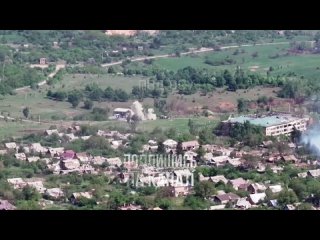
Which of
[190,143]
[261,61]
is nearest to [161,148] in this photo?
[190,143]

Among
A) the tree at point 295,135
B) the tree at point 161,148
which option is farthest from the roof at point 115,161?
the tree at point 295,135

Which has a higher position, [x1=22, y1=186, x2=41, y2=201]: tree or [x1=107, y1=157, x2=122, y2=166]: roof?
[x1=107, y1=157, x2=122, y2=166]: roof

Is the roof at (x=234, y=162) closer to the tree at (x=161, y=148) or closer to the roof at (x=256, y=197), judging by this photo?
the tree at (x=161, y=148)

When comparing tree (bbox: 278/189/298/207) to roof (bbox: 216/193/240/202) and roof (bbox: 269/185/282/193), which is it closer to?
roof (bbox: 269/185/282/193)

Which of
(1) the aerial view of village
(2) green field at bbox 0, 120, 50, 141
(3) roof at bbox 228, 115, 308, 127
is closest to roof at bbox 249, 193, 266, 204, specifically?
(1) the aerial view of village
